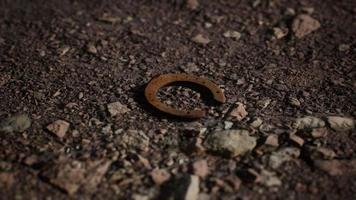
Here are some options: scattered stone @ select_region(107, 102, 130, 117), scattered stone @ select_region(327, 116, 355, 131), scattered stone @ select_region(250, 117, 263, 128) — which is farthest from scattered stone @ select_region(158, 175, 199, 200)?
scattered stone @ select_region(327, 116, 355, 131)

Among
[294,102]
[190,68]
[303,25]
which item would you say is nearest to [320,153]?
[294,102]

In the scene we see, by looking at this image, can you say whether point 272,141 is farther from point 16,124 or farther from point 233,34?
point 16,124

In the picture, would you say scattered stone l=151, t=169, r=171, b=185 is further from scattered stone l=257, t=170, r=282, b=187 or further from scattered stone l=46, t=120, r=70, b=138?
scattered stone l=46, t=120, r=70, b=138

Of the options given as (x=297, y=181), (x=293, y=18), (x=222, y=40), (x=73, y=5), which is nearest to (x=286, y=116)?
(x=297, y=181)

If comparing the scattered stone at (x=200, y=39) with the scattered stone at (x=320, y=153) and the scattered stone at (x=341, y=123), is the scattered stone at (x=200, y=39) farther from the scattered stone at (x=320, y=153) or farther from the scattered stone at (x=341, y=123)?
the scattered stone at (x=320, y=153)

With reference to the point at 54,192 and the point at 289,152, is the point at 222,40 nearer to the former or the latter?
the point at 289,152

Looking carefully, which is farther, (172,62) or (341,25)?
(341,25)

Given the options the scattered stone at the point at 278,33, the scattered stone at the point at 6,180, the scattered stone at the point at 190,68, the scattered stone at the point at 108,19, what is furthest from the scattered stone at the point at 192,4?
the scattered stone at the point at 6,180
